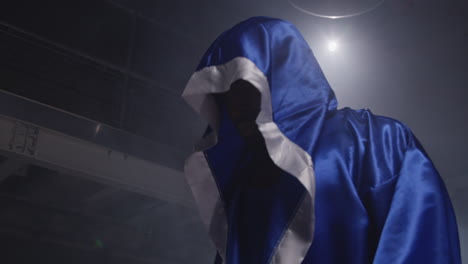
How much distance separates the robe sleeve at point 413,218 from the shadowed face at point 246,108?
7.6 inches

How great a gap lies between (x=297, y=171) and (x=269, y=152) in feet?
0.17

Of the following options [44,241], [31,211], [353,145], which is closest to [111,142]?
[31,211]

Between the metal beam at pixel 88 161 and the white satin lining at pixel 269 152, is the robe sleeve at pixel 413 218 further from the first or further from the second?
the metal beam at pixel 88 161

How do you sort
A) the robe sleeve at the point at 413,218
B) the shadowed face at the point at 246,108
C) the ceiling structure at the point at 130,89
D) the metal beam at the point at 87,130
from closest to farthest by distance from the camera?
the robe sleeve at the point at 413,218 → the shadowed face at the point at 246,108 → the metal beam at the point at 87,130 → the ceiling structure at the point at 130,89

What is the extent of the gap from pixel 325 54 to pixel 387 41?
15.9 inches

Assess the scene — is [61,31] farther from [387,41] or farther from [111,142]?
[387,41]

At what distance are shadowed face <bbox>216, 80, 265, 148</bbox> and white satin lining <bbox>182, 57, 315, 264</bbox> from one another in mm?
19

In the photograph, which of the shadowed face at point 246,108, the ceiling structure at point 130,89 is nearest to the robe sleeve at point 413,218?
the shadowed face at point 246,108

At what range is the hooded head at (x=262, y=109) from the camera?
→ 63 cm

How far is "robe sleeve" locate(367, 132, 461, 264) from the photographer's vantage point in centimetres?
55

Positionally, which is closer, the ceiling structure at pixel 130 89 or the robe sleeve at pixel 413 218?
the robe sleeve at pixel 413 218

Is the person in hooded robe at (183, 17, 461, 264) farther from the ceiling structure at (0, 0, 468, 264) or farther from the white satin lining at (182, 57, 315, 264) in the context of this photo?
the ceiling structure at (0, 0, 468, 264)

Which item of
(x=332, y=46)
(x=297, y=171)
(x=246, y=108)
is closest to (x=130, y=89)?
(x=332, y=46)

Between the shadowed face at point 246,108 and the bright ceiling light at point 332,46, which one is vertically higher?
the shadowed face at point 246,108
